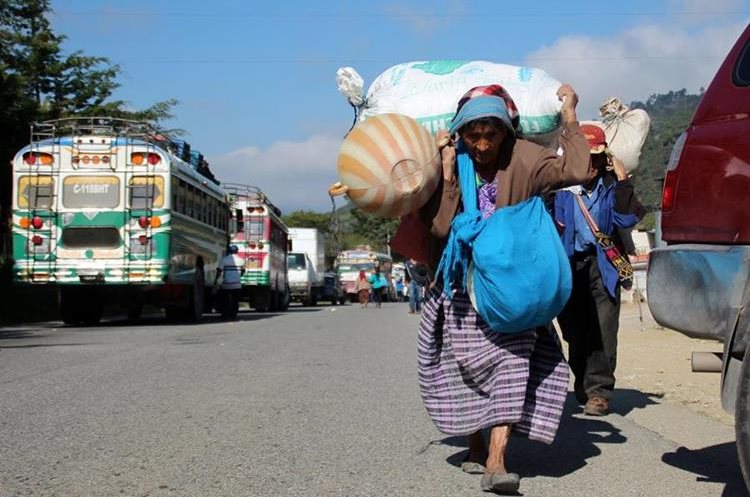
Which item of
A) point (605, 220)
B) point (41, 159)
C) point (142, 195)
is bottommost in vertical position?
point (605, 220)

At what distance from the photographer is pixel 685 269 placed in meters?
4.21

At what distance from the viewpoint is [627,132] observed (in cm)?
657

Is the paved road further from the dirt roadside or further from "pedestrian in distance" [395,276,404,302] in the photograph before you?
"pedestrian in distance" [395,276,404,302]

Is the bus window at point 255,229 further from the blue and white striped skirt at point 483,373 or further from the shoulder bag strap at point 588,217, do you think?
the blue and white striped skirt at point 483,373

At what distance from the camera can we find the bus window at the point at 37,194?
1866 cm

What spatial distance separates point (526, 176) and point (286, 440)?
2434mm

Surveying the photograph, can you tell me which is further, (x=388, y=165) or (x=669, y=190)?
(x=388, y=165)

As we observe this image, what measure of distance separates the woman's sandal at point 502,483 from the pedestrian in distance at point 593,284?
2.48m

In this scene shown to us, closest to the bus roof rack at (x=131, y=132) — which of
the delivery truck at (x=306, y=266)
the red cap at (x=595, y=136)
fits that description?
the red cap at (x=595, y=136)

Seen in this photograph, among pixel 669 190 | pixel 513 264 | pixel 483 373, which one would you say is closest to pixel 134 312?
pixel 483 373

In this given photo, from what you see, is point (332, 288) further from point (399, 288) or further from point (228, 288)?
point (228, 288)

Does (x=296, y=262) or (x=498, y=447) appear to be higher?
(x=296, y=262)

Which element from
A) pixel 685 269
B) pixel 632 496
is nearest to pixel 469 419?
pixel 632 496

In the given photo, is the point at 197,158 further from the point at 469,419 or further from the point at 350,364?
the point at 469,419
